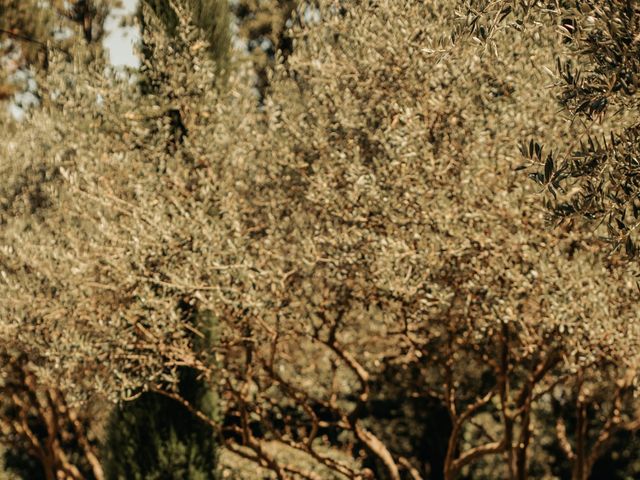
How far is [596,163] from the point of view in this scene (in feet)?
22.7

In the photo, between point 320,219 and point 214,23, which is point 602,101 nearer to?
point 320,219

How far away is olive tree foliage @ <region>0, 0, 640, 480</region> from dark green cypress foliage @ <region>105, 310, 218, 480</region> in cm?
61


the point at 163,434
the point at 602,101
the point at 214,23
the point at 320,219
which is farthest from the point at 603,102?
the point at 163,434

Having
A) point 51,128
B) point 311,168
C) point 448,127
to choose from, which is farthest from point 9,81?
point 448,127

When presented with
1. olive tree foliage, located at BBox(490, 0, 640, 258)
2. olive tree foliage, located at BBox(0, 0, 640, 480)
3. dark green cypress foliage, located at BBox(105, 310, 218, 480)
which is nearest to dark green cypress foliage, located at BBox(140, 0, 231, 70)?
olive tree foliage, located at BBox(0, 0, 640, 480)

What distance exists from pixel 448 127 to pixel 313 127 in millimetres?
2017

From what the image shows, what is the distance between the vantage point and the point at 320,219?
38.6ft

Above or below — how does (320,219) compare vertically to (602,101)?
above

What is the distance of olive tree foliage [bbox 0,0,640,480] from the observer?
10641 millimetres

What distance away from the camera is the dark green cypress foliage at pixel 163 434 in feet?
44.8

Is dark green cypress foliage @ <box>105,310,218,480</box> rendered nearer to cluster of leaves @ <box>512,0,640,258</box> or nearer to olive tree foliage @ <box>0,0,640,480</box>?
olive tree foliage @ <box>0,0,640,480</box>

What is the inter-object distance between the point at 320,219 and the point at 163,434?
4991 millimetres

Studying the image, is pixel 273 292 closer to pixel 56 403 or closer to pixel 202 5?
pixel 202 5

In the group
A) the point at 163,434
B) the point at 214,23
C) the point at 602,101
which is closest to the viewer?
the point at 602,101
